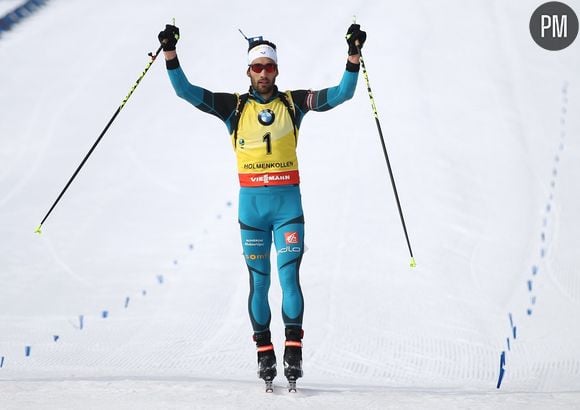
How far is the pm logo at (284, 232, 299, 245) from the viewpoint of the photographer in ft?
17.8

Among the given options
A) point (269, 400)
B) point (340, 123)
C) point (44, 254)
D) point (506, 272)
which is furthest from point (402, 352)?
point (340, 123)

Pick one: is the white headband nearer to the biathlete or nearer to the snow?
the biathlete

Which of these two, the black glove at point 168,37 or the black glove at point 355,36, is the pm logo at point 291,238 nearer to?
the black glove at point 355,36

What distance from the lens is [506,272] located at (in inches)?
376

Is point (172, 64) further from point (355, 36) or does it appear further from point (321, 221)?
point (321, 221)

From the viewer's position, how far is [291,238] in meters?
5.44

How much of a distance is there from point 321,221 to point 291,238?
17.3ft

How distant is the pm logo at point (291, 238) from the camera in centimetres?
543

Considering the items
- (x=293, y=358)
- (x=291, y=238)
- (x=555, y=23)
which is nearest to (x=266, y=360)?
(x=293, y=358)

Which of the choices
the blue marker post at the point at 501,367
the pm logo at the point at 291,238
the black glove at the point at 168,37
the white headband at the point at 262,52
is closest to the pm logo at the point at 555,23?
the blue marker post at the point at 501,367

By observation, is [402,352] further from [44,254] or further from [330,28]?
[330,28]

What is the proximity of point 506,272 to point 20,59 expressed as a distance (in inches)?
467

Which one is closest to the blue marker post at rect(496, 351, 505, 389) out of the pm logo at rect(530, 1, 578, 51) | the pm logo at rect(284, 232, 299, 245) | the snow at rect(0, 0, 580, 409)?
the snow at rect(0, 0, 580, 409)

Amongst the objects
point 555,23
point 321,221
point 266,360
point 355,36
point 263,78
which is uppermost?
point 555,23
